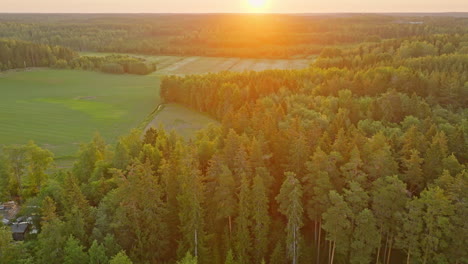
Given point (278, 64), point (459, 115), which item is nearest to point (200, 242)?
point (459, 115)

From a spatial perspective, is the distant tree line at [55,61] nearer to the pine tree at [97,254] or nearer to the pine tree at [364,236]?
the pine tree at [97,254]

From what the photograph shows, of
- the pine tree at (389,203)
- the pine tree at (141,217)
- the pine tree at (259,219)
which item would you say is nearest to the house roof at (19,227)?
the pine tree at (141,217)

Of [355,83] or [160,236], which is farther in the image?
[355,83]

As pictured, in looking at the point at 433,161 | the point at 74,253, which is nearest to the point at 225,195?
the point at 74,253

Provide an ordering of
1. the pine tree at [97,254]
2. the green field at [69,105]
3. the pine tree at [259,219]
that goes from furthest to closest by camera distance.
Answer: the green field at [69,105] → the pine tree at [259,219] → the pine tree at [97,254]

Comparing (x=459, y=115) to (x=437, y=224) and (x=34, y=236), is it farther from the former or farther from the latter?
Answer: (x=34, y=236)

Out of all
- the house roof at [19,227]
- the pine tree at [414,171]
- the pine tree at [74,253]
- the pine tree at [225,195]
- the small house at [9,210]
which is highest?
the pine tree at [414,171]

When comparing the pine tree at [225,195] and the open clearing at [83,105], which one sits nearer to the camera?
the pine tree at [225,195]

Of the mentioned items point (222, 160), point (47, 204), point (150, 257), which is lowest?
point (150, 257)
